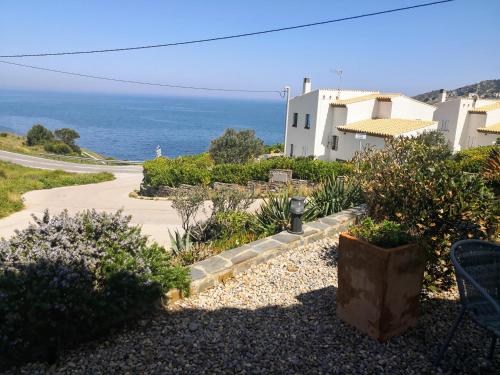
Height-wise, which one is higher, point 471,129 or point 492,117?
point 492,117

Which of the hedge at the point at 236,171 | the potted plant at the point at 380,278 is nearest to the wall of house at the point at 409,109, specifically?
the hedge at the point at 236,171

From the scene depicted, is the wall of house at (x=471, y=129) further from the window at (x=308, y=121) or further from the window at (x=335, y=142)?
the window at (x=308, y=121)

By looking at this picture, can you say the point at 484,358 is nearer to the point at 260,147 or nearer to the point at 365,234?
the point at 365,234

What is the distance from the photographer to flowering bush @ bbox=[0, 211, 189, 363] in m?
2.95

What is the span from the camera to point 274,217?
6.98 metres

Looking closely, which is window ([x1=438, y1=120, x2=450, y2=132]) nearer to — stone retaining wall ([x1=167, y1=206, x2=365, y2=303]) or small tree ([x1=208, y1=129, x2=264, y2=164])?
small tree ([x1=208, y1=129, x2=264, y2=164])

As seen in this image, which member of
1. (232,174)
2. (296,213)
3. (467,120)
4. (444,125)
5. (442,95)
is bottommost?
(232,174)

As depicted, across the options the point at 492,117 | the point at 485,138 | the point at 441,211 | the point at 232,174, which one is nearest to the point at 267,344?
the point at 441,211

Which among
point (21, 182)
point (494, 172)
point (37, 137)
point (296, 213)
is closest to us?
point (296, 213)

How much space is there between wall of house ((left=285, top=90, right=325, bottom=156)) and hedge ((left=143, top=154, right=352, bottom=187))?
12921mm

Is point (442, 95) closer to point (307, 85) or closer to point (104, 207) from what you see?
point (307, 85)

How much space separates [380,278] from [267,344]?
3.72 feet

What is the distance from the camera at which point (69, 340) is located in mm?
3264

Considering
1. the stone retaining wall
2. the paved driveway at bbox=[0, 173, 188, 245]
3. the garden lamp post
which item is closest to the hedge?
the paved driveway at bbox=[0, 173, 188, 245]
